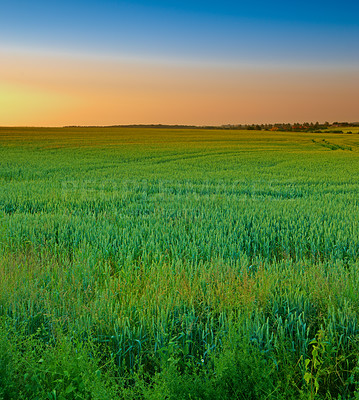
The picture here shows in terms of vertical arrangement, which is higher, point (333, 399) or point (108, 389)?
point (108, 389)

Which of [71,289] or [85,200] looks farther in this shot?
[85,200]

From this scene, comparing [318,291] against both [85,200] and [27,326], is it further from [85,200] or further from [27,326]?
[85,200]

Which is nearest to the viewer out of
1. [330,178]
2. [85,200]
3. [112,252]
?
[112,252]

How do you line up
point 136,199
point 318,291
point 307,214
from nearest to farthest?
point 318,291, point 307,214, point 136,199

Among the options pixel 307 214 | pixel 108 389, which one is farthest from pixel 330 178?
pixel 108 389

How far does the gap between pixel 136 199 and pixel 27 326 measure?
32.3 ft

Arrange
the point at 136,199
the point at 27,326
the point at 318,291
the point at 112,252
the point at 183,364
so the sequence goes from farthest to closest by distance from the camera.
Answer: the point at 136,199
the point at 112,252
the point at 318,291
the point at 27,326
the point at 183,364

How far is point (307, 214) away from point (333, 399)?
7.71 metres

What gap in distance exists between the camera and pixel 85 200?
1295 cm

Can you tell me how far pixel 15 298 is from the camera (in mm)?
4367

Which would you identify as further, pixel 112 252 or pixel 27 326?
pixel 112 252

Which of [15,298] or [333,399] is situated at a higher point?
[15,298]

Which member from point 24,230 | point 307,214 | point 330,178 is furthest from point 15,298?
point 330,178

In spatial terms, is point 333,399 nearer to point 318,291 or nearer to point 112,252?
point 318,291
